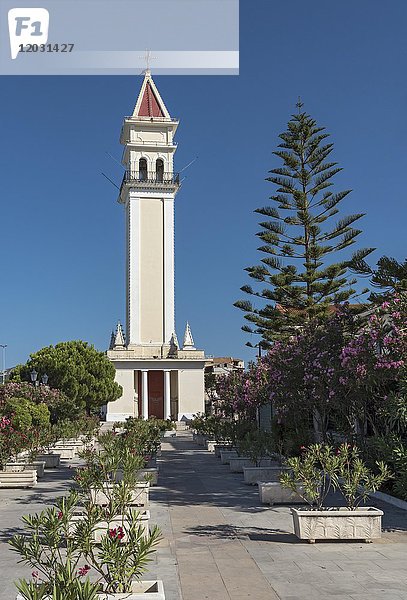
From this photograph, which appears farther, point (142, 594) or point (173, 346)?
point (173, 346)

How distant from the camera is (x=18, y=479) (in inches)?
625

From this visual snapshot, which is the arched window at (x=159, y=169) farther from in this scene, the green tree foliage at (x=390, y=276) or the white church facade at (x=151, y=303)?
the green tree foliage at (x=390, y=276)

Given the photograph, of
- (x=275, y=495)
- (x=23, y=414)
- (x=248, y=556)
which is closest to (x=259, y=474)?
(x=275, y=495)

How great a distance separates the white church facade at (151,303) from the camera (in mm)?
54375

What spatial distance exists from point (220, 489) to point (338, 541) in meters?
6.30

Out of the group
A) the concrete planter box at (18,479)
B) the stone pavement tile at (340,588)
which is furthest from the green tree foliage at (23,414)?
the stone pavement tile at (340,588)

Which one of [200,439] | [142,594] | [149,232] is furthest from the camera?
[149,232]

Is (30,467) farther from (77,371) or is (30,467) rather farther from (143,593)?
(77,371)

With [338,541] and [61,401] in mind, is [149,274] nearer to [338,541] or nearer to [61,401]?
[61,401]

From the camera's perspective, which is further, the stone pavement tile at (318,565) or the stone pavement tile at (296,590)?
the stone pavement tile at (318,565)

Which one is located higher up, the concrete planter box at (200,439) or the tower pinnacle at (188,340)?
the tower pinnacle at (188,340)

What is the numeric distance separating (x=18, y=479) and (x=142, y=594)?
1141cm

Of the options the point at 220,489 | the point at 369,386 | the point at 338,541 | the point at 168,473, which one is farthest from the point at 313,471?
the point at 168,473

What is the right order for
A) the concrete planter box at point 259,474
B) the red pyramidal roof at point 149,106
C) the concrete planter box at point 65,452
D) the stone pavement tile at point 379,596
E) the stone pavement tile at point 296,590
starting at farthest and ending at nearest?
the red pyramidal roof at point 149,106 → the concrete planter box at point 65,452 → the concrete planter box at point 259,474 → the stone pavement tile at point 296,590 → the stone pavement tile at point 379,596
